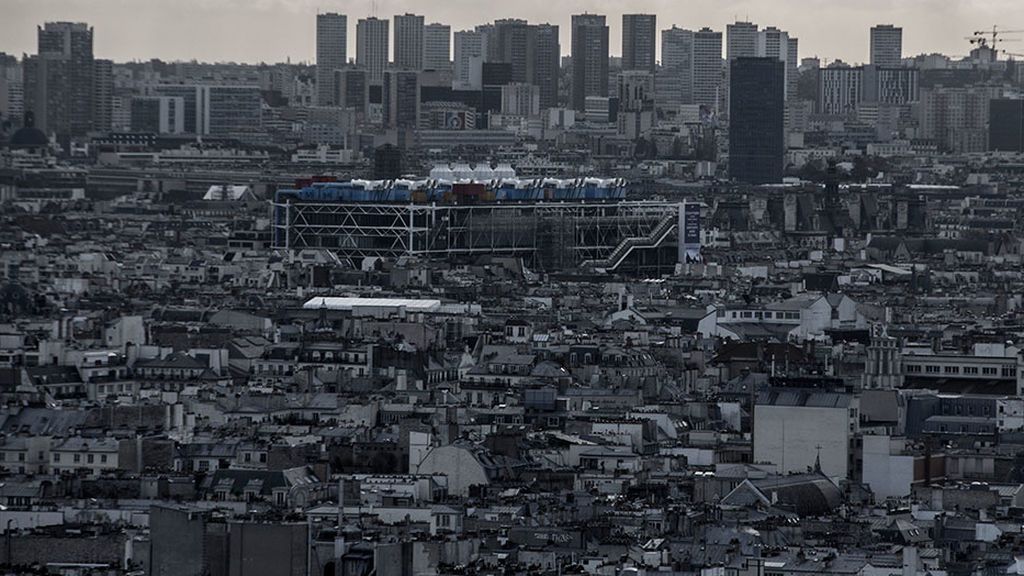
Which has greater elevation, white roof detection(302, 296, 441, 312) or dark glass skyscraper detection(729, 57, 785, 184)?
dark glass skyscraper detection(729, 57, 785, 184)

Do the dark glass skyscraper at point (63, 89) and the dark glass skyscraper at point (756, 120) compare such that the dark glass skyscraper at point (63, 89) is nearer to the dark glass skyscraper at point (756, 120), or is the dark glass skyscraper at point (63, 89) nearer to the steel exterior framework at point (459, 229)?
the steel exterior framework at point (459, 229)

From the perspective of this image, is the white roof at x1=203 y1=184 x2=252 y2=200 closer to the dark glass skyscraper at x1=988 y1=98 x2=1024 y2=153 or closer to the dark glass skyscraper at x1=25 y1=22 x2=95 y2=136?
the dark glass skyscraper at x1=25 y1=22 x2=95 y2=136

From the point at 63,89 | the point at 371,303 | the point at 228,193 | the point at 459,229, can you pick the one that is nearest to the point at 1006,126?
the point at 63,89

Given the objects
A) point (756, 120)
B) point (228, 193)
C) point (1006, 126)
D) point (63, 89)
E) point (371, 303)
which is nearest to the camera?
point (371, 303)

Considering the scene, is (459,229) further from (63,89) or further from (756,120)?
(756,120)

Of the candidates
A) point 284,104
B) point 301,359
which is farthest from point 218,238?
point 284,104

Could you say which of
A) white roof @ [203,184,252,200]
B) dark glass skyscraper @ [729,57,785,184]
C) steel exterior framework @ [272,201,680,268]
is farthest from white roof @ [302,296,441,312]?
dark glass skyscraper @ [729,57,785,184]

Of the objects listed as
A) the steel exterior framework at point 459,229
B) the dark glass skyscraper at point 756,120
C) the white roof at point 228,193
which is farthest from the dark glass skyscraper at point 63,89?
the dark glass skyscraper at point 756,120
